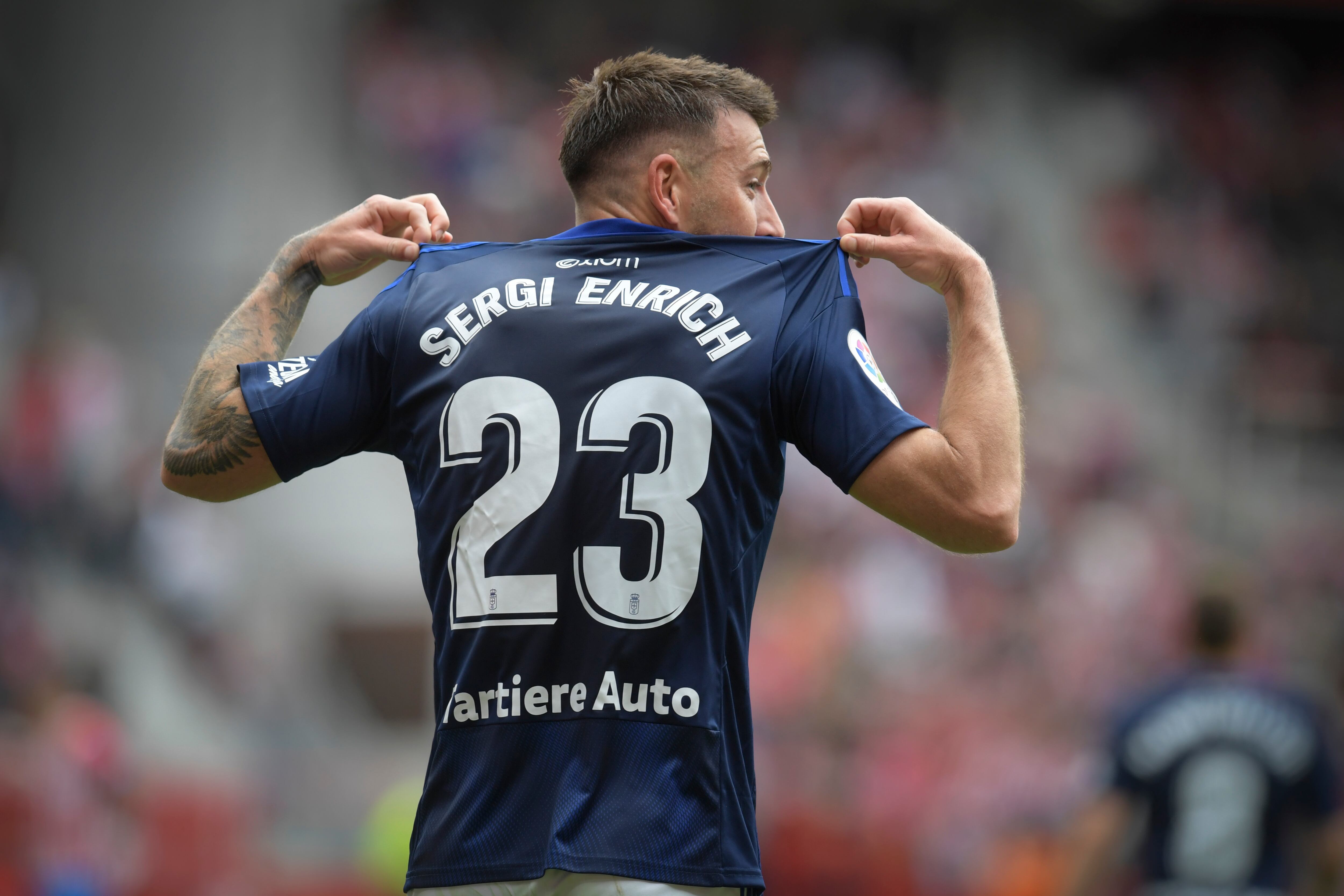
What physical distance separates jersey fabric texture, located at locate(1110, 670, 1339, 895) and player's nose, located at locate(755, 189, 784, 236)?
3.32 meters

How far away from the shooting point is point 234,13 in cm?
1373

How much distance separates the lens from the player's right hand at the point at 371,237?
2699 millimetres

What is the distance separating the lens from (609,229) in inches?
101

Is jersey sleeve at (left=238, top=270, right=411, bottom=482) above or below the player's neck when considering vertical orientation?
below

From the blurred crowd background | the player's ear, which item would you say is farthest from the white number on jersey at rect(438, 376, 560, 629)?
the blurred crowd background

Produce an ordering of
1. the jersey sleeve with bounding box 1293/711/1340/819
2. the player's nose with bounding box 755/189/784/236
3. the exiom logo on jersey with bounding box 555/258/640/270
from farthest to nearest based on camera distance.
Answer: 1. the jersey sleeve with bounding box 1293/711/1340/819
2. the player's nose with bounding box 755/189/784/236
3. the exiom logo on jersey with bounding box 555/258/640/270

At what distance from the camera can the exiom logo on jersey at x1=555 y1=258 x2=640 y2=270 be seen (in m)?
2.46

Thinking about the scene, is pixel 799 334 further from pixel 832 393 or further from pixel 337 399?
pixel 337 399

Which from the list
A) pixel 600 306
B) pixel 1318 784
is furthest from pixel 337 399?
pixel 1318 784

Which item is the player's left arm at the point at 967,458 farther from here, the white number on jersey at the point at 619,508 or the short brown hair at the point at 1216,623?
Answer: the short brown hair at the point at 1216,623

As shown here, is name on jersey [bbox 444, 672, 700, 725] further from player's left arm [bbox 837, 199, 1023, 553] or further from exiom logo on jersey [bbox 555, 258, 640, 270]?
exiom logo on jersey [bbox 555, 258, 640, 270]

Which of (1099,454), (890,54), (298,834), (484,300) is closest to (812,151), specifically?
(890,54)

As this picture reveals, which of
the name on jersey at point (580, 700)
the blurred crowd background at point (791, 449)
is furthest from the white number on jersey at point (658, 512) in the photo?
the blurred crowd background at point (791, 449)

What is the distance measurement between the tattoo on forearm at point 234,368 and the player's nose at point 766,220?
3.01 ft
